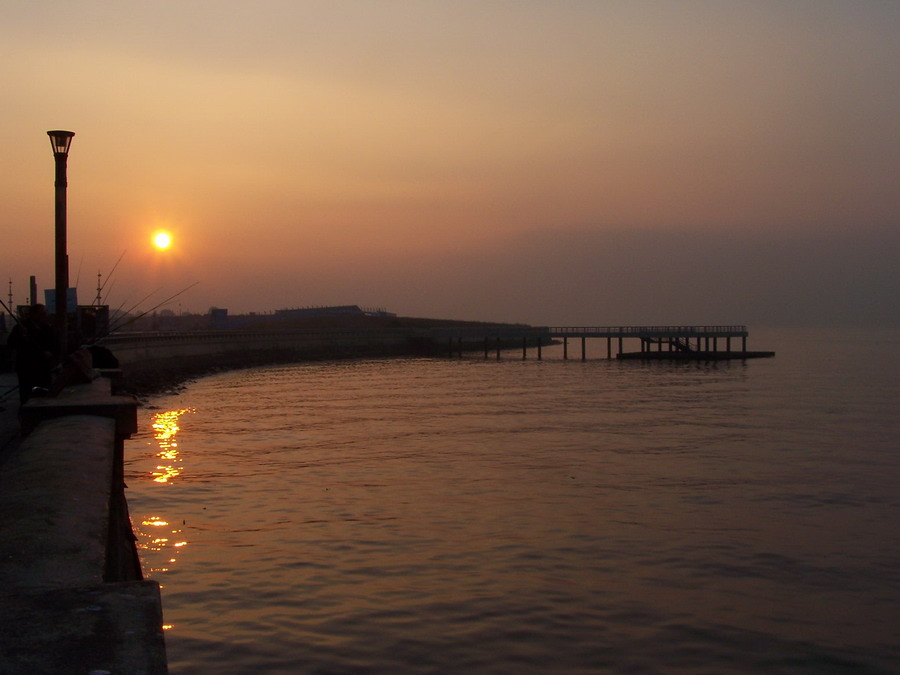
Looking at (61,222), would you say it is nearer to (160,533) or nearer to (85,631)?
(160,533)

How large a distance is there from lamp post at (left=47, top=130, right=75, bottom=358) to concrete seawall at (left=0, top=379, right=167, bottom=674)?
6.11m

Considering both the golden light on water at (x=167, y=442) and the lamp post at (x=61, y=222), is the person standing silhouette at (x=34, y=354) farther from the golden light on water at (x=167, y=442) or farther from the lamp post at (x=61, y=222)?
the golden light on water at (x=167, y=442)

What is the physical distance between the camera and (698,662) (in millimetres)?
8703

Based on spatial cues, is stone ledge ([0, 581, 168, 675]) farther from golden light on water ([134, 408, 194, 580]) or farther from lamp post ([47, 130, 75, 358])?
lamp post ([47, 130, 75, 358])

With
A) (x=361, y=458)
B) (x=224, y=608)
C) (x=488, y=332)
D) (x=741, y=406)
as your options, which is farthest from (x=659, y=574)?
(x=488, y=332)

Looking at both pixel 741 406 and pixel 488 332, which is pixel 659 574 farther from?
pixel 488 332

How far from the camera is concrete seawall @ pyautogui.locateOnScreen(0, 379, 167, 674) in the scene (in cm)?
385

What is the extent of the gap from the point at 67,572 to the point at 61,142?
11922mm

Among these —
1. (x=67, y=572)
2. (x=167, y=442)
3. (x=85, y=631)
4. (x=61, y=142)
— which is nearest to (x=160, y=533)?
(x=61, y=142)

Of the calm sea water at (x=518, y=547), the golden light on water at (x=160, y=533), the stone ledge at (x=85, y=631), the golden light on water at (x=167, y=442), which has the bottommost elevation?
the calm sea water at (x=518, y=547)

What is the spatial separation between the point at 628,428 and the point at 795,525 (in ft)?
50.1

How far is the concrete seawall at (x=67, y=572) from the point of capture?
3848mm

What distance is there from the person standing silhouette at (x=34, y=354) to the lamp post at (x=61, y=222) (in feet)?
5.27

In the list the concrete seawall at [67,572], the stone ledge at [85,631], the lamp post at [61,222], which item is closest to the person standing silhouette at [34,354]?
the lamp post at [61,222]
